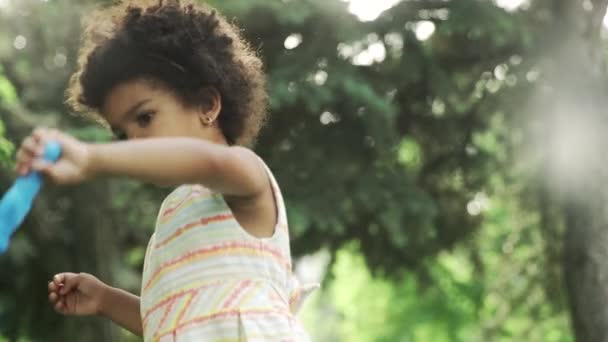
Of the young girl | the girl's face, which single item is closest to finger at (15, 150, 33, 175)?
the young girl

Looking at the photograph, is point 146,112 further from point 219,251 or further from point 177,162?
point 177,162

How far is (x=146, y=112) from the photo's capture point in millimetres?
2139

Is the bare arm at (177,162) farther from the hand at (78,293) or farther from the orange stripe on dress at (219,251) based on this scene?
the hand at (78,293)

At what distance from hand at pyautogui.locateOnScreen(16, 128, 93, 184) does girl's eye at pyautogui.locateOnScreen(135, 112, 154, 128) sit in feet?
1.83

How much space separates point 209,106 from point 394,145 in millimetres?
4622

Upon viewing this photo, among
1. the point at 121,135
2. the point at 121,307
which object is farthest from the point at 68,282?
the point at 121,135

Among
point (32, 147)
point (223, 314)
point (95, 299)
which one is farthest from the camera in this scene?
point (95, 299)

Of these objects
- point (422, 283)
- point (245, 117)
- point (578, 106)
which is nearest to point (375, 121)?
point (578, 106)

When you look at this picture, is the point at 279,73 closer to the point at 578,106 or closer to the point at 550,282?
the point at 578,106

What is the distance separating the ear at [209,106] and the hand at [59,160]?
0.72 metres

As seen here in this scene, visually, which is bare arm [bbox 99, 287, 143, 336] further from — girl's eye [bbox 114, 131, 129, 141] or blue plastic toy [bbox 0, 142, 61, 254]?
blue plastic toy [bbox 0, 142, 61, 254]

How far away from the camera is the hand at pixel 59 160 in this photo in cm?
152

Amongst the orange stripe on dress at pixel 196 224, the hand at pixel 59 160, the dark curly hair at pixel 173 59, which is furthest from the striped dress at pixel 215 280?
the hand at pixel 59 160

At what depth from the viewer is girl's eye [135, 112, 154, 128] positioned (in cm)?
213
